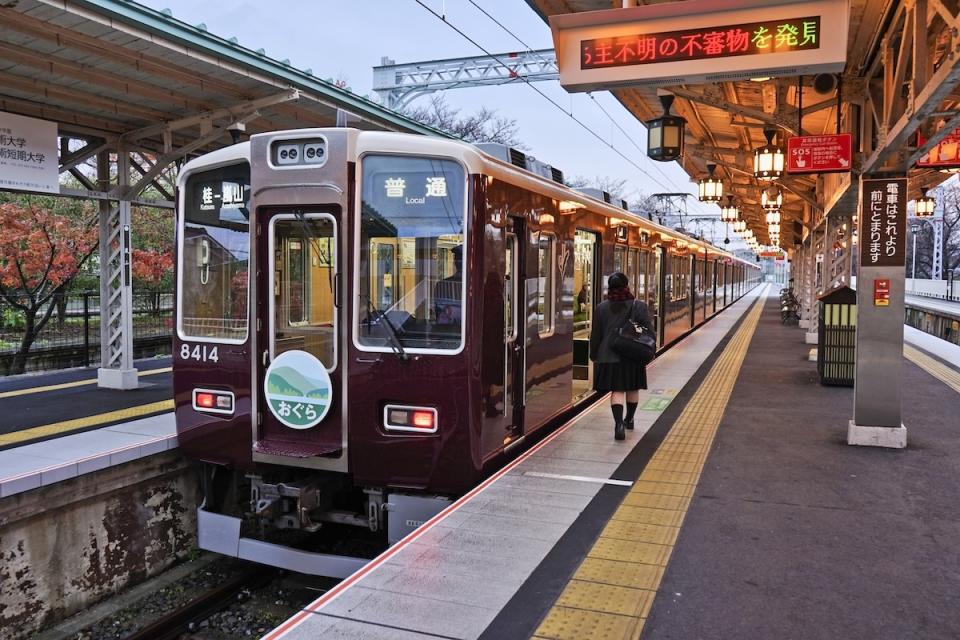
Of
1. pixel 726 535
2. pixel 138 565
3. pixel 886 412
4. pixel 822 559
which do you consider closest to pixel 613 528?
A: pixel 726 535

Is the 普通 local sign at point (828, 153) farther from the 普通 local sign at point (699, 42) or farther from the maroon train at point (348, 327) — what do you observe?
the maroon train at point (348, 327)

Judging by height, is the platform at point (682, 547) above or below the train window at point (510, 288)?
below

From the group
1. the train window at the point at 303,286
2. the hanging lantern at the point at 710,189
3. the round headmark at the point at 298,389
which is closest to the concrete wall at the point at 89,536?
the round headmark at the point at 298,389

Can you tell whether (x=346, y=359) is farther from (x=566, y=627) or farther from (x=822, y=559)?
(x=822, y=559)

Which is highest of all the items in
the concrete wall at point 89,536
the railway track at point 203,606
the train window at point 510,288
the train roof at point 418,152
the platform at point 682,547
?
the train roof at point 418,152

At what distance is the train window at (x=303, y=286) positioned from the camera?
5.04 m

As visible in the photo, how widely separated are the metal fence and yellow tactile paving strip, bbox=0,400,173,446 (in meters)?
4.51

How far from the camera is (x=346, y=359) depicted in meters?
4.81

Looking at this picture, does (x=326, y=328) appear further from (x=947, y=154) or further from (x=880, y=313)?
(x=947, y=154)

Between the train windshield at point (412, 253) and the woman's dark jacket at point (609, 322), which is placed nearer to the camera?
the train windshield at point (412, 253)

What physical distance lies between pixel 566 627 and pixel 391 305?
2.32m

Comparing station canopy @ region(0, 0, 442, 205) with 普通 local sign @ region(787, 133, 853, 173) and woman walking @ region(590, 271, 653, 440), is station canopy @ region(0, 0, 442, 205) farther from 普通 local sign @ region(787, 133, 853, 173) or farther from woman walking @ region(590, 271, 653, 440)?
普通 local sign @ region(787, 133, 853, 173)

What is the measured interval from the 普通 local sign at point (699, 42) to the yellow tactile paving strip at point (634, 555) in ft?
9.27

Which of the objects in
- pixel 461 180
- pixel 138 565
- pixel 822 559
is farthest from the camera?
pixel 138 565
